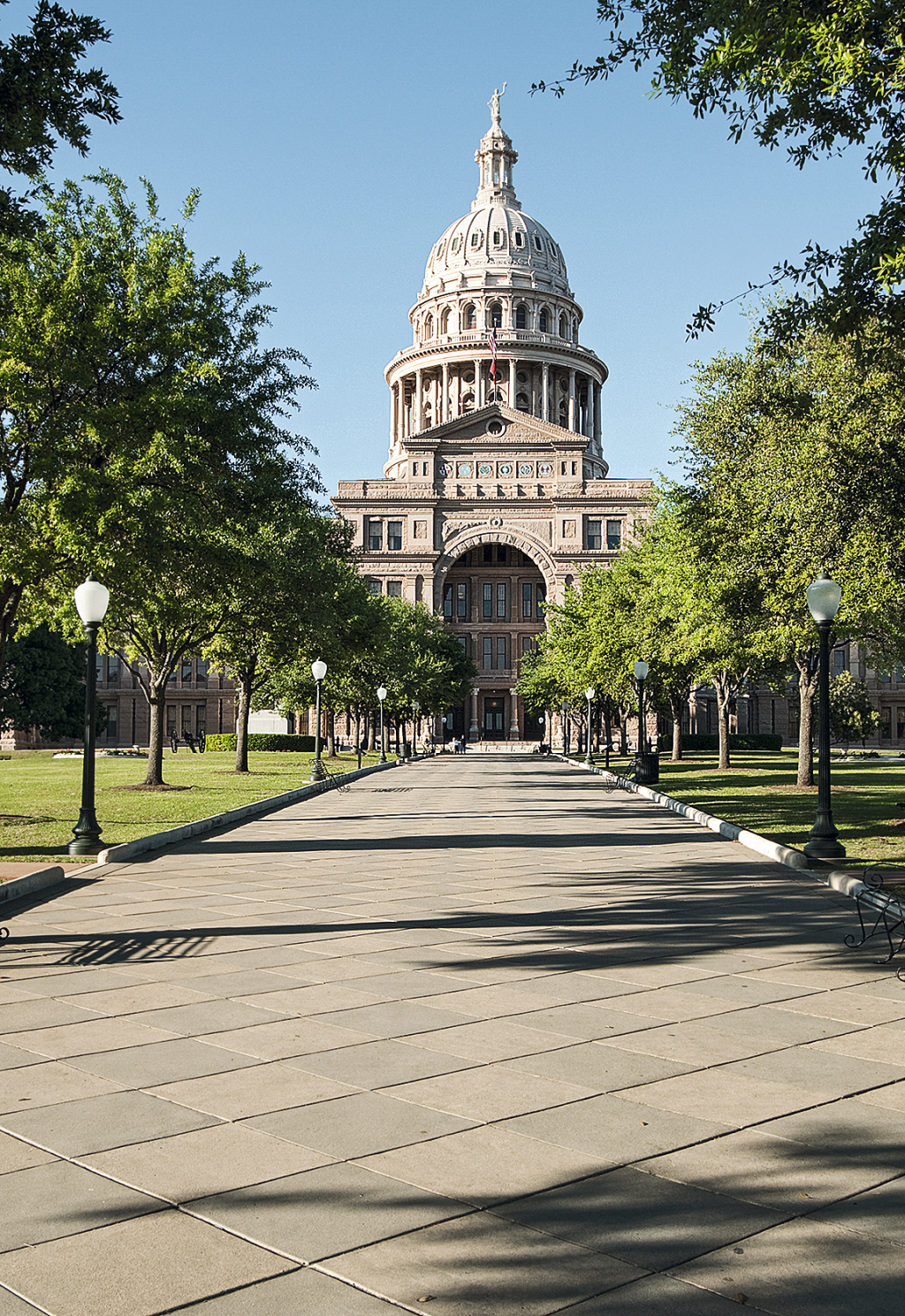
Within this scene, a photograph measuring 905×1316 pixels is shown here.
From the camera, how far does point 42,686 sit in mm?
72938

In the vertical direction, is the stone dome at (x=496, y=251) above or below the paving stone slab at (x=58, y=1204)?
above

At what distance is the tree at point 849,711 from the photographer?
8156cm

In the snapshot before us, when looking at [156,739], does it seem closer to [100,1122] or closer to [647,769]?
[647,769]

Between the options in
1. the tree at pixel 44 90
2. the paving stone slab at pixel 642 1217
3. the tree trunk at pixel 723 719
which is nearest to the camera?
the paving stone slab at pixel 642 1217

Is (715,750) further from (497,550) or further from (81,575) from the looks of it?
A: (81,575)

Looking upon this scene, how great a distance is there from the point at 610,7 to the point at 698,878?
390 inches

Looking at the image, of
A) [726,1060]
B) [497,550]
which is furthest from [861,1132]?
[497,550]

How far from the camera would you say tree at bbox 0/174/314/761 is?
18.7m

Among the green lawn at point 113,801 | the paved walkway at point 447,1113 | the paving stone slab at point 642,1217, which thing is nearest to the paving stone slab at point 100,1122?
the paved walkway at point 447,1113

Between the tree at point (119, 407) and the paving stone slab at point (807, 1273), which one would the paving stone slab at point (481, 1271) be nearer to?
the paving stone slab at point (807, 1273)

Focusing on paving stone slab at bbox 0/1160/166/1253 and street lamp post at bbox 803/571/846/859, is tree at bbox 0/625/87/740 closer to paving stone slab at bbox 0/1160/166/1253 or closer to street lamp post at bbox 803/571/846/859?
street lamp post at bbox 803/571/846/859

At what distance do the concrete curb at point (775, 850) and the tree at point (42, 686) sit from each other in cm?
5215

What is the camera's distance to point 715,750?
249 ft

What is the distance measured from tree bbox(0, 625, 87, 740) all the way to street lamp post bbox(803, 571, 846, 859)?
60.4 metres
